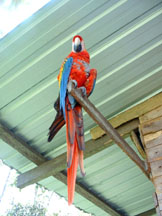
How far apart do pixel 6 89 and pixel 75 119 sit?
106cm

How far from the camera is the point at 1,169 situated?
340 inches

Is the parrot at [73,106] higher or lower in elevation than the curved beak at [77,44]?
lower

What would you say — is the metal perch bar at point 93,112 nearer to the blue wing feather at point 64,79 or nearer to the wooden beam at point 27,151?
the blue wing feather at point 64,79

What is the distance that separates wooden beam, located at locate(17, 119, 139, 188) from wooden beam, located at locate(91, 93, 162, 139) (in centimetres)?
6

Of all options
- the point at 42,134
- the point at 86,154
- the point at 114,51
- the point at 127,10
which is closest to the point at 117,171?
the point at 86,154

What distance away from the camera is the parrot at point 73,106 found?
1.81 m

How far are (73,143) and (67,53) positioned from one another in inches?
43.0

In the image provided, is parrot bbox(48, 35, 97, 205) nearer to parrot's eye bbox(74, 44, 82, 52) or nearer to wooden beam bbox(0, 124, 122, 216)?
parrot's eye bbox(74, 44, 82, 52)

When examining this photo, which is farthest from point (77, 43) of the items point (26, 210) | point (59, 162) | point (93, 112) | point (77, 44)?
point (26, 210)

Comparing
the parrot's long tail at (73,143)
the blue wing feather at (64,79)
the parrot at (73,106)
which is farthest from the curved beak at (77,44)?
the parrot's long tail at (73,143)

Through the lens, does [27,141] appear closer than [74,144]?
No

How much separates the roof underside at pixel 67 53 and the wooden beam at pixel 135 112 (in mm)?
100

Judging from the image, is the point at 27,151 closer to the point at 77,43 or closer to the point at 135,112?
the point at 135,112

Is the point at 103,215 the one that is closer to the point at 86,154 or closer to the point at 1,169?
the point at 86,154
